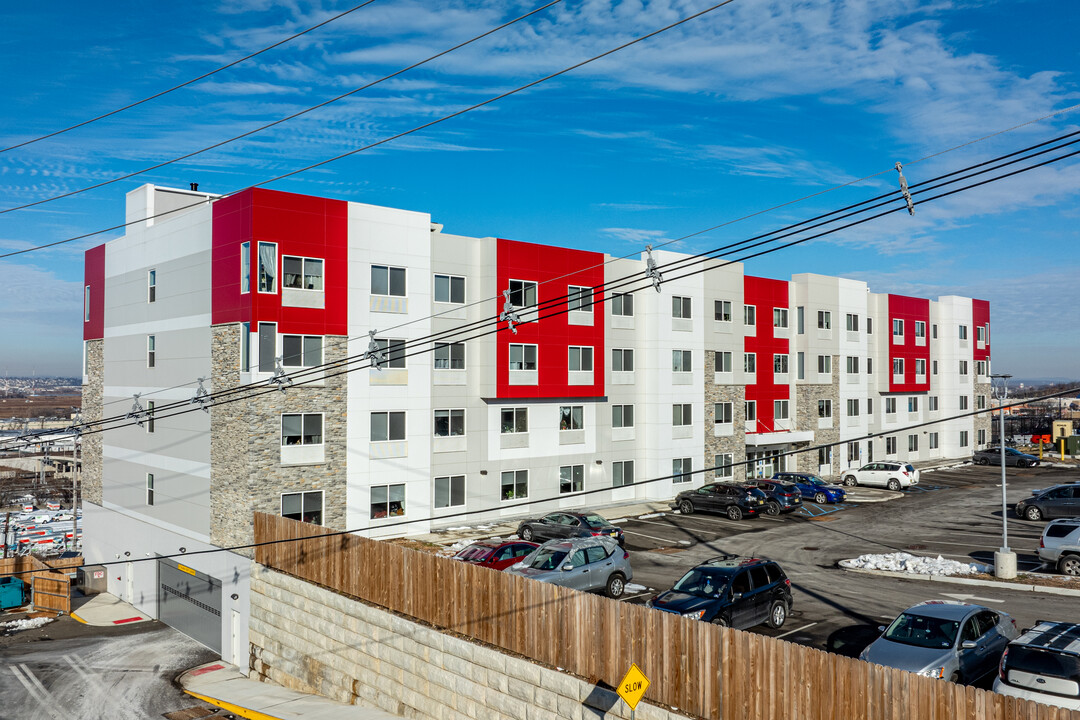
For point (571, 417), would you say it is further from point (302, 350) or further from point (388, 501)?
point (302, 350)

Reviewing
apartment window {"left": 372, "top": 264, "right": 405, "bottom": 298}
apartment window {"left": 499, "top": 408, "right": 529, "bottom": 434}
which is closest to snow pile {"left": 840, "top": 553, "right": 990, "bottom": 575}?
apartment window {"left": 499, "top": 408, "right": 529, "bottom": 434}

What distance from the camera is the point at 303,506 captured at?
3042 centimetres

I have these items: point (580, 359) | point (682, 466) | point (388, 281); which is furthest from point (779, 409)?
point (388, 281)

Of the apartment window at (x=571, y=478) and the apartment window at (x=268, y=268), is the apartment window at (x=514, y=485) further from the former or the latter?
the apartment window at (x=268, y=268)

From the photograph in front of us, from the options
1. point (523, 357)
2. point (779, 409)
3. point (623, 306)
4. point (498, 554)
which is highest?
point (623, 306)

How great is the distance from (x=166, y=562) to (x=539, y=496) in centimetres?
1738

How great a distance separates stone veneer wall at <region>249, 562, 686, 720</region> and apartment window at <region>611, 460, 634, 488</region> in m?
21.7

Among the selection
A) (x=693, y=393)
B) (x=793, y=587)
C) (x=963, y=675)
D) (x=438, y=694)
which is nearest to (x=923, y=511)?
(x=693, y=393)

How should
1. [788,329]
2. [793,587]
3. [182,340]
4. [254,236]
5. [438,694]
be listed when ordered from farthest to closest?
[788,329], [182,340], [254,236], [793,587], [438,694]

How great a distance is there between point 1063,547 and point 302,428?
2699 cm

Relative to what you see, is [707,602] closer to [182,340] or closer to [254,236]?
[254,236]

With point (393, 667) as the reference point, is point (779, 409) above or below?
above

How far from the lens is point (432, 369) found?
116 feet

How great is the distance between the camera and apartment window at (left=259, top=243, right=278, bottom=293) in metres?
29.5
